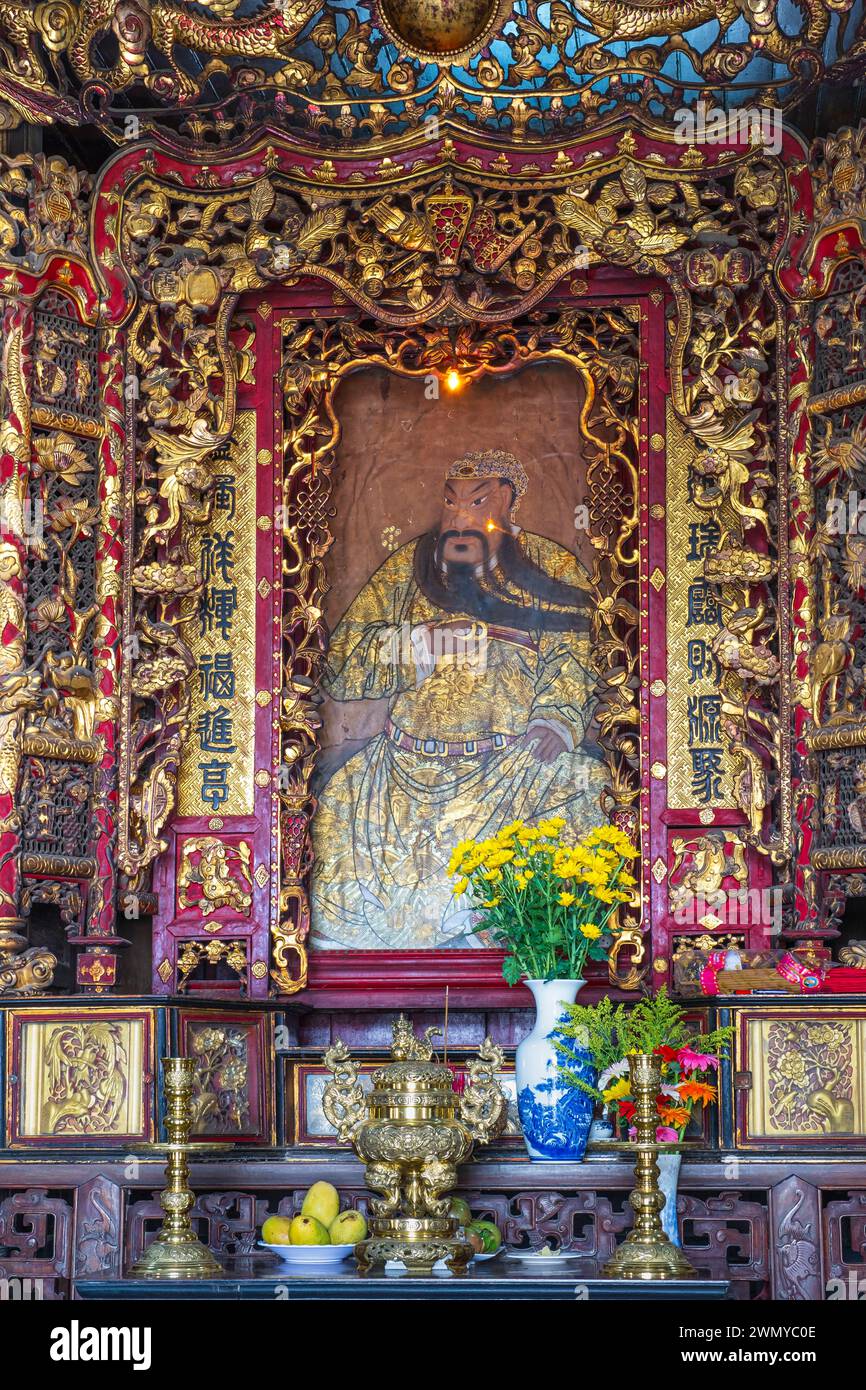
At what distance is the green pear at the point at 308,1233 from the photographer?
15.6 ft

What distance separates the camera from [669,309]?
6637 mm

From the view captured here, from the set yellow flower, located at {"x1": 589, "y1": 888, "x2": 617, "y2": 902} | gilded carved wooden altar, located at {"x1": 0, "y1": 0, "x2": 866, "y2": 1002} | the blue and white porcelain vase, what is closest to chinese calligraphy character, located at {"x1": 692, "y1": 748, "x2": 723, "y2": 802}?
gilded carved wooden altar, located at {"x1": 0, "y1": 0, "x2": 866, "y2": 1002}

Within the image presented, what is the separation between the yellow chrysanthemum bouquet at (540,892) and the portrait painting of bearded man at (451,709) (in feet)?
3.38

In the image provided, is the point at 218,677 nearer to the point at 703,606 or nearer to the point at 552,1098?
the point at 703,606

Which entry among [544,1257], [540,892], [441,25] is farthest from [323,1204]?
[441,25]

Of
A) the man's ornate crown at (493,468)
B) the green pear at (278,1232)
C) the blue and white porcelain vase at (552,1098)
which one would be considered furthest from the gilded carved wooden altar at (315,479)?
the green pear at (278,1232)

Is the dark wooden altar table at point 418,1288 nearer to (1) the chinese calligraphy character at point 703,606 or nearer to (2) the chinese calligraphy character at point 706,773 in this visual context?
(2) the chinese calligraphy character at point 706,773

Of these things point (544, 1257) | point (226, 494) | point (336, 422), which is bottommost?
point (544, 1257)

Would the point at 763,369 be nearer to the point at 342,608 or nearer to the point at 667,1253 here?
the point at 342,608

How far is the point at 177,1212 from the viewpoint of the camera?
4695 mm

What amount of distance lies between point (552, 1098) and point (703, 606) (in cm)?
196

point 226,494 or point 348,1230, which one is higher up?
point 226,494

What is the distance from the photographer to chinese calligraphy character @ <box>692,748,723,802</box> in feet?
21.0

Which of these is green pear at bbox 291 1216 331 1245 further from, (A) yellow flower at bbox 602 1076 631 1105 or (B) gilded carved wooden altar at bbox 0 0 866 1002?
(B) gilded carved wooden altar at bbox 0 0 866 1002
